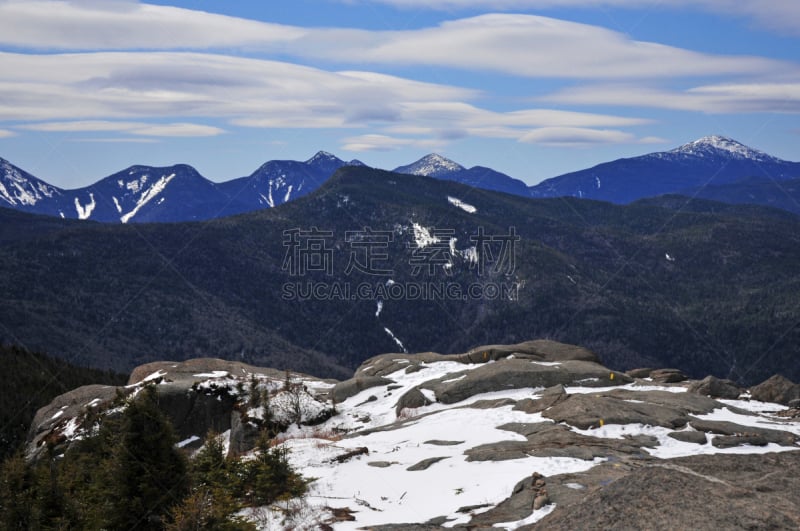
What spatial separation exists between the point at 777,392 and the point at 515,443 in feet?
59.1

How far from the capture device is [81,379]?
366ft

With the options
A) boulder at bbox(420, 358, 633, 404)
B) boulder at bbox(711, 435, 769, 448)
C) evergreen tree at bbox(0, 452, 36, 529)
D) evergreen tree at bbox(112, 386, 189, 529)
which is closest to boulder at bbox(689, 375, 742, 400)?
boulder at bbox(420, 358, 633, 404)

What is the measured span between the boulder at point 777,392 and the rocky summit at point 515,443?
0.22 ft

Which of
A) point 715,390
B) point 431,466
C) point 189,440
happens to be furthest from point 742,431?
point 189,440

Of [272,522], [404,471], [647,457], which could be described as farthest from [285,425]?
[647,457]

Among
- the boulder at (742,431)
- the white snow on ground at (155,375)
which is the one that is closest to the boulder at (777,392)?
the boulder at (742,431)

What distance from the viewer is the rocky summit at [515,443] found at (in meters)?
11.8

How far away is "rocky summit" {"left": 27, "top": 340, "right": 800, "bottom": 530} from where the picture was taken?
38.7 feet

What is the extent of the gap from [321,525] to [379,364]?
33.0 meters

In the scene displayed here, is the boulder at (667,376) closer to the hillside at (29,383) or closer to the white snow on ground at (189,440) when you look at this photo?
the white snow on ground at (189,440)

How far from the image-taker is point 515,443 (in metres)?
21.2

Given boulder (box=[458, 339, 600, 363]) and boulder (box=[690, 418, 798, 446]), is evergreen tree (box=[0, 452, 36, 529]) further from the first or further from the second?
boulder (box=[458, 339, 600, 363])

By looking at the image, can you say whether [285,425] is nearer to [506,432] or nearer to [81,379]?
[506,432]

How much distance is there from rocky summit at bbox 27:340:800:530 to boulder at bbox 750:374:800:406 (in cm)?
7
